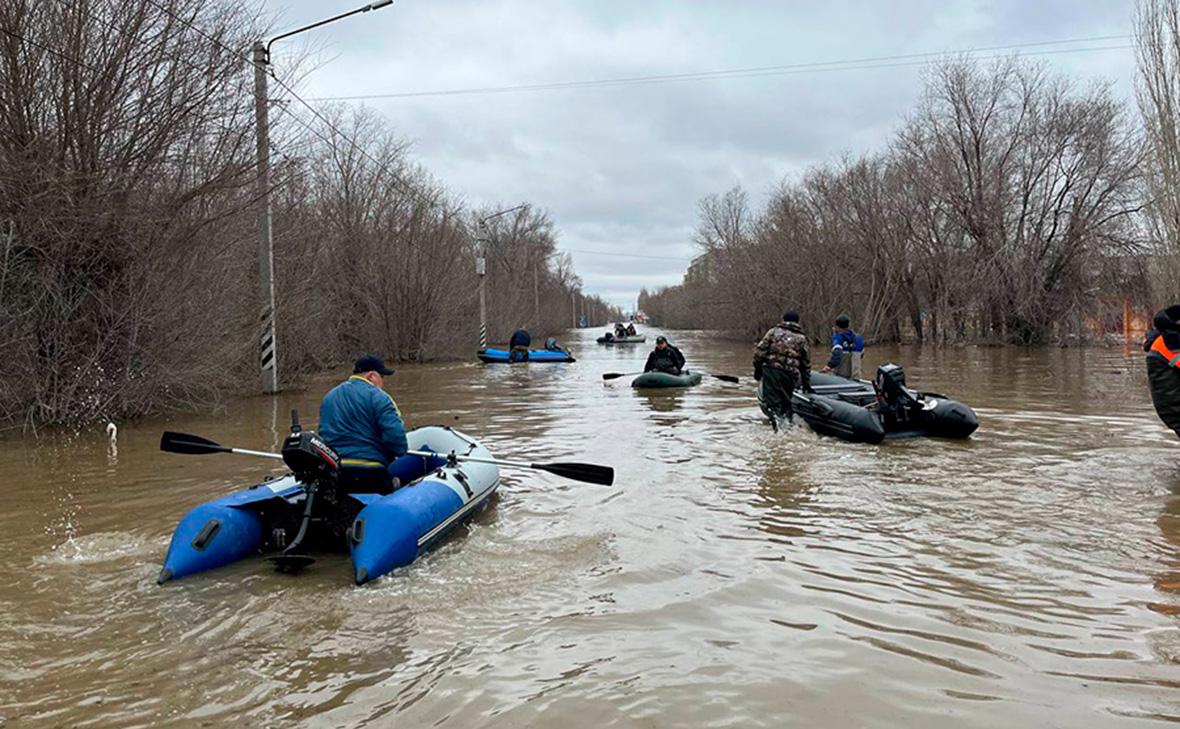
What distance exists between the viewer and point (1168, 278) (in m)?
19.7

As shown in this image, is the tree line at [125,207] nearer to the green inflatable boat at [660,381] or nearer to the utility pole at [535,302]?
the green inflatable boat at [660,381]

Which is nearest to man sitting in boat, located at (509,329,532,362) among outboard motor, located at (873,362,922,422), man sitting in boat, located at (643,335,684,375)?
man sitting in boat, located at (643,335,684,375)

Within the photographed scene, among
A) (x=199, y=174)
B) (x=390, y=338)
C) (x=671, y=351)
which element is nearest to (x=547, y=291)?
(x=390, y=338)

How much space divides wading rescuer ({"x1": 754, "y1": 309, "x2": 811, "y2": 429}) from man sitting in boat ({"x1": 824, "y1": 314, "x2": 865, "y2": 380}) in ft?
9.14

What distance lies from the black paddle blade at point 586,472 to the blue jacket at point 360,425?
47.5 inches

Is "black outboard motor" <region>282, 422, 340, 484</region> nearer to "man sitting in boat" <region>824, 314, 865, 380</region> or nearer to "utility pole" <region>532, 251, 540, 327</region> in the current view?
"man sitting in boat" <region>824, 314, 865, 380</region>

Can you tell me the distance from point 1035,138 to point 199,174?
101 feet

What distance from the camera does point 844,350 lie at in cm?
1452

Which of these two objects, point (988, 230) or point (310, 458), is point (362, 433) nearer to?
point (310, 458)

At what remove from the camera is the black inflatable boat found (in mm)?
10023

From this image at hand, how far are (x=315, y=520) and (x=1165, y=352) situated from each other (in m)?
7.38

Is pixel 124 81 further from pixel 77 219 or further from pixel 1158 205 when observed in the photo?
pixel 1158 205

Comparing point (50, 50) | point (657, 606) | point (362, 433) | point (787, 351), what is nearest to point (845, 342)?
point (787, 351)

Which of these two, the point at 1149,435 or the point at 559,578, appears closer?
the point at 559,578
